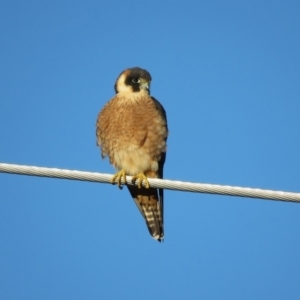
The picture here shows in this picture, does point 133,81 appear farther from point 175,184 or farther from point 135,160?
point 175,184

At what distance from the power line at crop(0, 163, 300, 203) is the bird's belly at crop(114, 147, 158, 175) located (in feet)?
5.35

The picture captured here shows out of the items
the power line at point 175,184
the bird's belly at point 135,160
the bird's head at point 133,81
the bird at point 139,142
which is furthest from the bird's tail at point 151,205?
the power line at point 175,184

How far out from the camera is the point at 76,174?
380cm

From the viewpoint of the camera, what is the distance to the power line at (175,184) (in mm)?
3440

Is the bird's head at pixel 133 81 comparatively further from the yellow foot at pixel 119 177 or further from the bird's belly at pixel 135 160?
the yellow foot at pixel 119 177

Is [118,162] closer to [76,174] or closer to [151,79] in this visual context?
[151,79]

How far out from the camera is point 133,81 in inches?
241

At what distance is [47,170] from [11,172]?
0.21 m

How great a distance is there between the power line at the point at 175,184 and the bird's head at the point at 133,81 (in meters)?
2.15

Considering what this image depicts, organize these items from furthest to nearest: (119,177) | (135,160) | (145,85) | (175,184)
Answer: (145,85)
(135,160)
(119,177)
(175,184)

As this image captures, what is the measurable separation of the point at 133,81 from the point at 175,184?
8.21ft

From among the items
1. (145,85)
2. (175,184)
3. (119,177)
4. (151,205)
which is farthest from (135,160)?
(175,184)

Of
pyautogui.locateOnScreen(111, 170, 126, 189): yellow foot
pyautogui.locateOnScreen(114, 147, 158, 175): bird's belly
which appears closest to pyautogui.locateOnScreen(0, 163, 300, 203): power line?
pyautogui.locateOnScreen(111, 170, 126, 189): yellow foot

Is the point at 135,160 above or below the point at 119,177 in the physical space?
above
